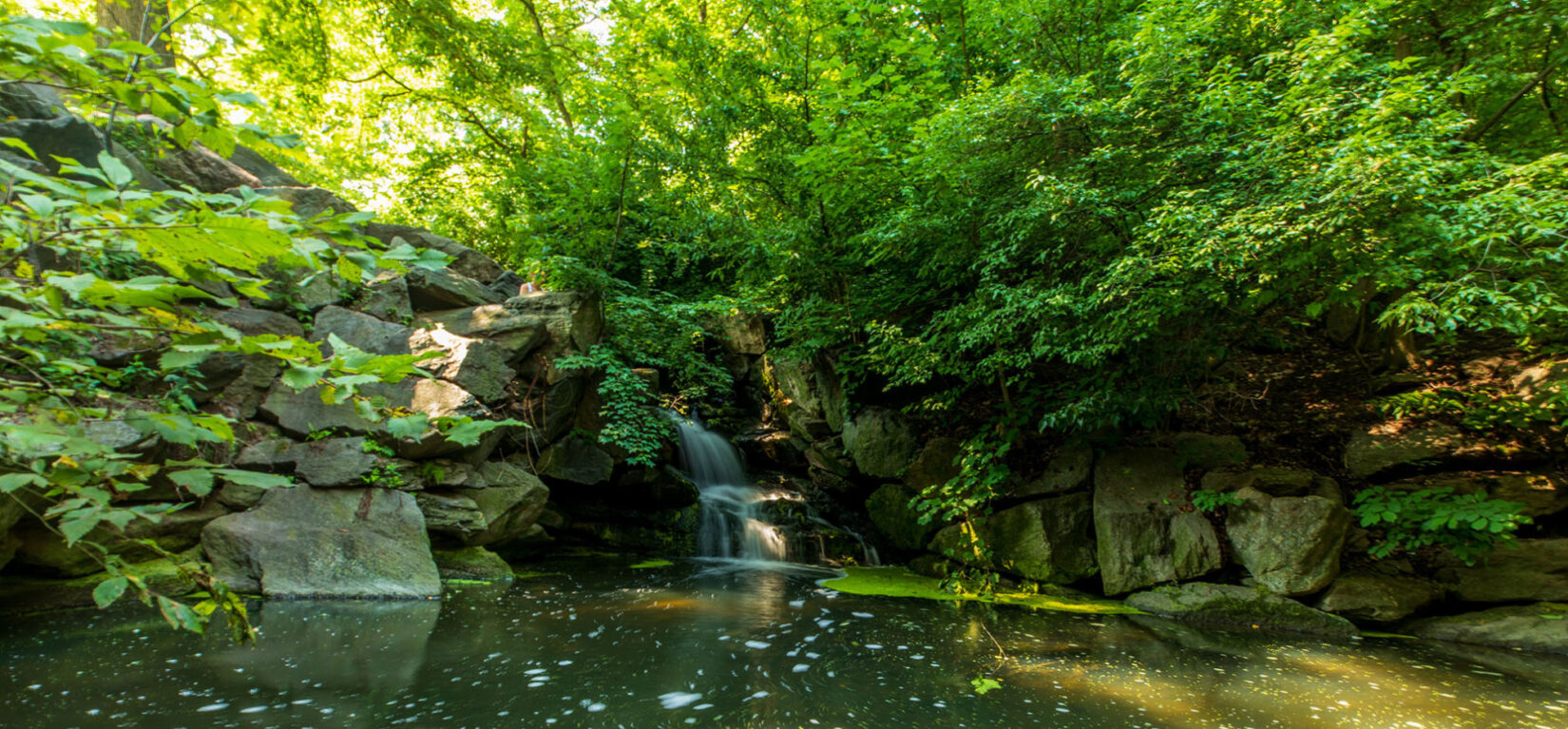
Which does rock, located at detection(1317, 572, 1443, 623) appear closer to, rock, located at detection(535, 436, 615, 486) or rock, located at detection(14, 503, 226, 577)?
rock, located at detection(535, 436, 615, 486)

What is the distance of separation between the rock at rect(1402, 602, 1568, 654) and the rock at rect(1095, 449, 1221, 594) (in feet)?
5.23

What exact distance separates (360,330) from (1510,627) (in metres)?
10.7

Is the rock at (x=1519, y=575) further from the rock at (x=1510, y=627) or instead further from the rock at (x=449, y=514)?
the rock at (x=449, y=514)

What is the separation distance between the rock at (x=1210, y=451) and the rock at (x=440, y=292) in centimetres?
845

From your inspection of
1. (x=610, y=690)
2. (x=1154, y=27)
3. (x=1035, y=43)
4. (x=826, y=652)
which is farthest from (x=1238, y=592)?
(x=1035, y=43)

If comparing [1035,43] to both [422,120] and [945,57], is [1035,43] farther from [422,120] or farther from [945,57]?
[422,120]

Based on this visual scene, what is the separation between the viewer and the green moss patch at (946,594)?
630cm

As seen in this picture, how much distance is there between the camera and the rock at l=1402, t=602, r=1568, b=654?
495 cm

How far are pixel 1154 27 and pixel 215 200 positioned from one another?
675cm

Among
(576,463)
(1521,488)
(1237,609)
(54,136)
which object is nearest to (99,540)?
(54,136)

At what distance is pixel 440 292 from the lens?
8156mm

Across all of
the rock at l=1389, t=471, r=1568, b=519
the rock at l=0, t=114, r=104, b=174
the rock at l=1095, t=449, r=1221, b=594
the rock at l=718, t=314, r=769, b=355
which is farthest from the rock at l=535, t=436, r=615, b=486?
the rock at l=1389, t=471, r=1568, b=519

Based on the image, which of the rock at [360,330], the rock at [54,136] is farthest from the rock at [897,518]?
the rock at [54,136]

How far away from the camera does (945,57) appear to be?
894 centimetres
